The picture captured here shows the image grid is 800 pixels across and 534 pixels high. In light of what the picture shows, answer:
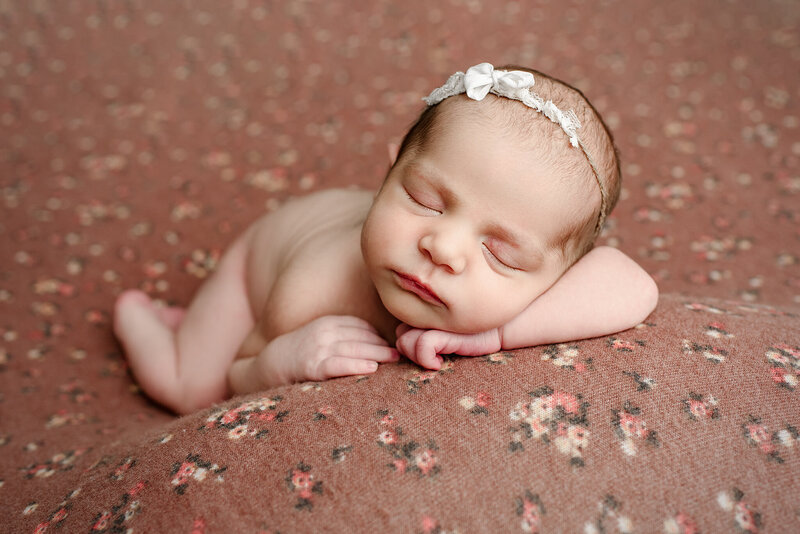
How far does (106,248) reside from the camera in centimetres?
201

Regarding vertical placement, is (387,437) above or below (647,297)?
below

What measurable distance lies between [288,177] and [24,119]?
1119mm

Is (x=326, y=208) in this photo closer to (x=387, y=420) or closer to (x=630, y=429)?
(x=387, y=420)

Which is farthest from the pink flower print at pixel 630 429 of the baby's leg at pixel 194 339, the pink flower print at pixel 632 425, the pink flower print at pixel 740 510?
the baby's leg at pixel 194 339

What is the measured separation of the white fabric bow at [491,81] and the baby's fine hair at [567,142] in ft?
0.08

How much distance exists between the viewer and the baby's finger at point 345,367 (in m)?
1.16

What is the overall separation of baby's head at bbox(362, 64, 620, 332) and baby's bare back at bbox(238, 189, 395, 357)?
25 centimetres

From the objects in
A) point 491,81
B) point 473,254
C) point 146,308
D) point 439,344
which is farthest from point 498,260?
point 146,308

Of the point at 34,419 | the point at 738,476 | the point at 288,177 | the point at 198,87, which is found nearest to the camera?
the point at 738,476

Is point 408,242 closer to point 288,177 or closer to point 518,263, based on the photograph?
point 518,263

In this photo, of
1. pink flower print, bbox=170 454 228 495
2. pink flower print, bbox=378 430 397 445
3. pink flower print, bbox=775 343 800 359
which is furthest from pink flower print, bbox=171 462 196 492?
pink flower print, bbox=775 343 800 359

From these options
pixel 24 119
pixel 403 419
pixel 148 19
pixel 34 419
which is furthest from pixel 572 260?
pixel 148 19

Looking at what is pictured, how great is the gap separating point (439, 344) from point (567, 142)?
0.40 metres

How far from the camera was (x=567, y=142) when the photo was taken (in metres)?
1.02
